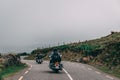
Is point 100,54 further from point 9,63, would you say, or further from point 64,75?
point 64,75

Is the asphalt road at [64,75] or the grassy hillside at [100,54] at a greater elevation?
the grassy hillside at [100,54]

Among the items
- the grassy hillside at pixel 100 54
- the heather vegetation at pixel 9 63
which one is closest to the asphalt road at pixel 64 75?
the heather vegetation at pixel 9 63

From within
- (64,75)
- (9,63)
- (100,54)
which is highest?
(100,54)

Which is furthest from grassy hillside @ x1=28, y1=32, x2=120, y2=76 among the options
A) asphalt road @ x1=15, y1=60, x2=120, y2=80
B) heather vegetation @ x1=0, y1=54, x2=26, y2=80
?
heather vegetation @ x1=0, y1=54, x2=26, y2=80

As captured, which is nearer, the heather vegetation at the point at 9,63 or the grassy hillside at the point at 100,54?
the heather vegetation at the point at 9,63

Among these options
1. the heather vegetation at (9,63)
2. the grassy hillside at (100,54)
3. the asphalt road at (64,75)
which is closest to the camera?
the asphalt road at (64,75)

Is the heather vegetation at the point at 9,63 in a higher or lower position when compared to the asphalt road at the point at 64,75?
higher

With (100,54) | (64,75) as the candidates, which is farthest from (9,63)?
(100,54)

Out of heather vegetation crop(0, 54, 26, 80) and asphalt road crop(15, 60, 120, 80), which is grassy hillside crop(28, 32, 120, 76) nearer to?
asphalt road crop(15, 60, 120, 80)

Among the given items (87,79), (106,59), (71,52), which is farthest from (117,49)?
(87,79)

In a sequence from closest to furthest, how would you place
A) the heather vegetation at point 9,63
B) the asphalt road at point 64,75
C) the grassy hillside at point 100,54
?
1. the asphalt road at point 64,75
2. the heather vegetation at point 9,63
3. the grassy hillside at point 100,54

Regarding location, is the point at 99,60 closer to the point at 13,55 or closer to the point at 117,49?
the point at 117,49

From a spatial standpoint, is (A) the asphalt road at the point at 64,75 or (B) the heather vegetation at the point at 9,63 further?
(B) the heather vegetation at the point at 9,63

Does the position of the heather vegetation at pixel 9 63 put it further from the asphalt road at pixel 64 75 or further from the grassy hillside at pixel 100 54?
the grassy hillside at pixel 100 54
